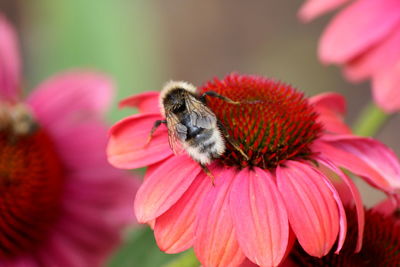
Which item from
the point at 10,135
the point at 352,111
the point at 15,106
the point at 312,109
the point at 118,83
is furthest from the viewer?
the point at 352,111

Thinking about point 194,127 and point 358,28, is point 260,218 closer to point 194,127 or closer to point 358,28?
point 194,127

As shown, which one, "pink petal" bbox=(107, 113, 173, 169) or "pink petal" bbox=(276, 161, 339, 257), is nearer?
"pink petal" bbox=(276, 161, 339, 257)

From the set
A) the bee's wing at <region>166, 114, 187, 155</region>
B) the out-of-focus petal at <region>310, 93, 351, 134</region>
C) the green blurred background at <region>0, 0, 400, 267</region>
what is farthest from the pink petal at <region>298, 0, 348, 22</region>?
the green blurred background at <region>0, 0, 400, 267</region>

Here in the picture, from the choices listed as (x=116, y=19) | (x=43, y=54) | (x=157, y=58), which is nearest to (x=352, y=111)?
(x=157, y=58)

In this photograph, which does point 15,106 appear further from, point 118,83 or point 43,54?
point 43,54

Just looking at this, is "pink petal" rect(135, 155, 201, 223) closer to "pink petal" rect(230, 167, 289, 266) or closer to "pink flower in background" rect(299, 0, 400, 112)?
"pink petal" rect(230, 167, 289, 266)
